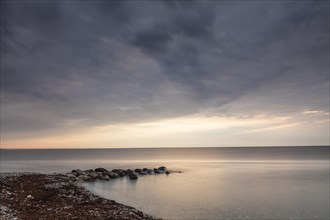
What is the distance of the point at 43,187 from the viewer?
32.1 m

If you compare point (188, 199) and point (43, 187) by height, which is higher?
point (43, 187)

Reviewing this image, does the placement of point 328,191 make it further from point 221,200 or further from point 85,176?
point 85,176

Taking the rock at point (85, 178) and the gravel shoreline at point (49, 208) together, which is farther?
the rock at point (85, 178)

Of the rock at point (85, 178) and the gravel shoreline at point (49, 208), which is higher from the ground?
the gravel shoreline at point (49, 208)

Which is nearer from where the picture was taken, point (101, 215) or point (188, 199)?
point (101, 215)

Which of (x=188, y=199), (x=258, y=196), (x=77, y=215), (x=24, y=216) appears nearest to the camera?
(x=24, y=216)

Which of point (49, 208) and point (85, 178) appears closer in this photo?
point (49, 208)

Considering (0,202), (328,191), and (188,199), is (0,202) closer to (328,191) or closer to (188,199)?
(188,199)

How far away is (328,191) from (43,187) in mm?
43911

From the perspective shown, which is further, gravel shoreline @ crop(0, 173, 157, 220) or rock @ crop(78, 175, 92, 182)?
rock @ crop(78, 175, 92, 182)

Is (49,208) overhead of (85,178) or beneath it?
overhead

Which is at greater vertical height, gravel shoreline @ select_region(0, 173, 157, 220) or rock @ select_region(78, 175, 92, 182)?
gravel shoreline @ select_region(0, 173, 157, 220)

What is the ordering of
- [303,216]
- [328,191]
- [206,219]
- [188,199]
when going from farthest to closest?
[328,191], [188,199], [303,216], [206,219]

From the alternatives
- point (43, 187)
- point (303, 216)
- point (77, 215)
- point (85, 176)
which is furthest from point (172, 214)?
point (85, 176)
